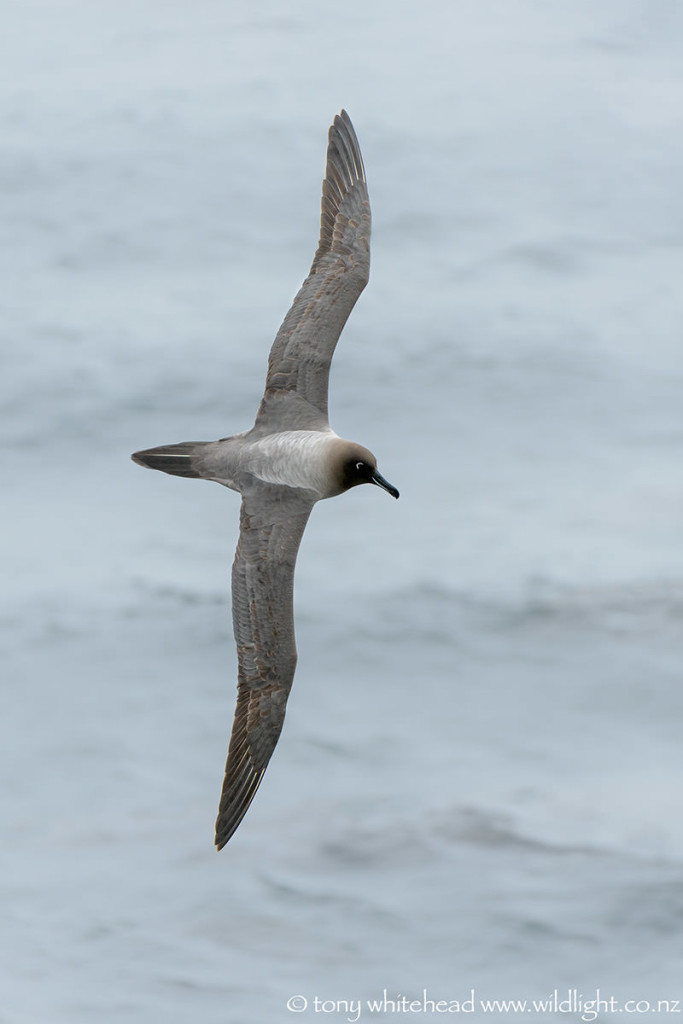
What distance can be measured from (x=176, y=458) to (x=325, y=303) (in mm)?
1811

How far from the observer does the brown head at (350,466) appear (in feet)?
38.6

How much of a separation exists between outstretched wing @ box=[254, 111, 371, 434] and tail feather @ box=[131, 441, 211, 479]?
→ 0.54 m

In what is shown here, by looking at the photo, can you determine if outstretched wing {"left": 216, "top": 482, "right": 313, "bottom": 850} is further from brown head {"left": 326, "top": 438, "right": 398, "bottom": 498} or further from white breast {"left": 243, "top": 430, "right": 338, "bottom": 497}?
brown head {"left": 326, "top": 438, "right": 398, "bottom": 498}

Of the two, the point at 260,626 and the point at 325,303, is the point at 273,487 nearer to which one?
the point at 260,626

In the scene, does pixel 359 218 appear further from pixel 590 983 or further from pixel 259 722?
pixel 590 983

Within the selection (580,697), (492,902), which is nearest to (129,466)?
(580,697)

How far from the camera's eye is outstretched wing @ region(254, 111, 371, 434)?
1250 cm

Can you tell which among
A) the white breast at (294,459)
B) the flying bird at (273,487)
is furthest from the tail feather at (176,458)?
the white breast at (294,459)

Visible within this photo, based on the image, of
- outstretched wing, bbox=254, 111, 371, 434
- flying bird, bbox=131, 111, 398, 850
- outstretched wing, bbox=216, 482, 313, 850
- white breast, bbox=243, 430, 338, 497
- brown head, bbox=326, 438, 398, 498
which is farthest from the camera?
outstretched wing, bbox=254, 111, 371, 434

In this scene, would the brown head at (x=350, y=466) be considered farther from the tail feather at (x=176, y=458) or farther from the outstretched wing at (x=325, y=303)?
the tail feather at (x=176, y=458)

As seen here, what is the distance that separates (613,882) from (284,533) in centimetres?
979

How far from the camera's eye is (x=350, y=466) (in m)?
11.8

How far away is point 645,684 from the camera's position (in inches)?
880

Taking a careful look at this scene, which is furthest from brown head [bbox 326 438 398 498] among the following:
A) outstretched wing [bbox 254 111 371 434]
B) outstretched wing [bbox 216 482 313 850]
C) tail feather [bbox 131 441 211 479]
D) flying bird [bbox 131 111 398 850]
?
tail feather [bbox 131 441 211 479]
